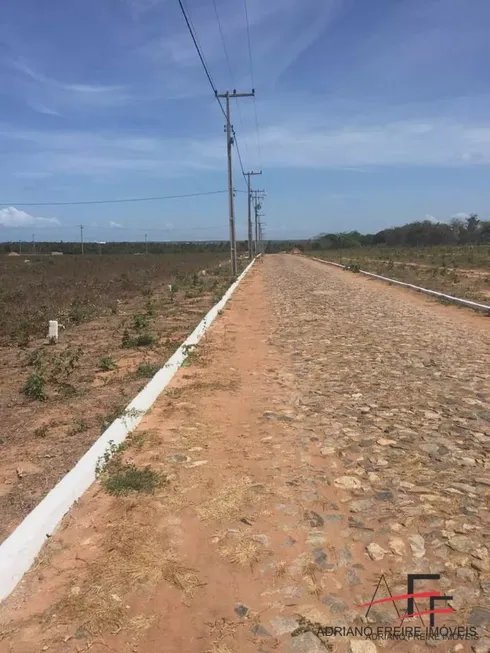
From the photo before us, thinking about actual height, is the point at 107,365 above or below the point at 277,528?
above

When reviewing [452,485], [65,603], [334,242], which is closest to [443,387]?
[452,485]

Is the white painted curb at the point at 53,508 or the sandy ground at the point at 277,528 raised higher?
the white painted curb at the point at 53,508

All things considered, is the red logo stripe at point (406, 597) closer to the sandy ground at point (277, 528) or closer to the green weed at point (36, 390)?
the sandy ground at point (277, 528)

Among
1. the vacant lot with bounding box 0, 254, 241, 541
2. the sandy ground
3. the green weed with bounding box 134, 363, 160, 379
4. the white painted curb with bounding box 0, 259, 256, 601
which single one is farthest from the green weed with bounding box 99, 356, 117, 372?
the white painted curb with bounding box 0, 259, 256, 601

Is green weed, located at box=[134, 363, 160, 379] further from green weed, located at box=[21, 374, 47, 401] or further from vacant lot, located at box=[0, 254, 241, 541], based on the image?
green weed, located at box=[21, 374, 47, 401]

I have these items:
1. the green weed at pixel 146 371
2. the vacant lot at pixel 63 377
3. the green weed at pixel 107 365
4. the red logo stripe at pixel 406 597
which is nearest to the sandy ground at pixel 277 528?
the red logo stripe at pixel 406 597

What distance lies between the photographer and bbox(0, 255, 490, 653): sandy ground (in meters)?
2.70

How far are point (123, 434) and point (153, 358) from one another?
381cm

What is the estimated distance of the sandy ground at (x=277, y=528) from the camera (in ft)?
8.85

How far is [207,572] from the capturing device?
3111 mm

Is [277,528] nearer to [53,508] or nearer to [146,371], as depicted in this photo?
[53,508]

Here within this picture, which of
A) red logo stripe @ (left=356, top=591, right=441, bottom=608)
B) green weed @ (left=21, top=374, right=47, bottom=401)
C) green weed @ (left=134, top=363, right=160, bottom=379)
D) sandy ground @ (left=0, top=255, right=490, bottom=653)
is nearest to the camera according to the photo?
sandy ground @ (left=0, top=255, right=490, bottom=653)

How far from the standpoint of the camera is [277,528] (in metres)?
3.54

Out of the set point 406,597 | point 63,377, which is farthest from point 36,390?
point 406,597
